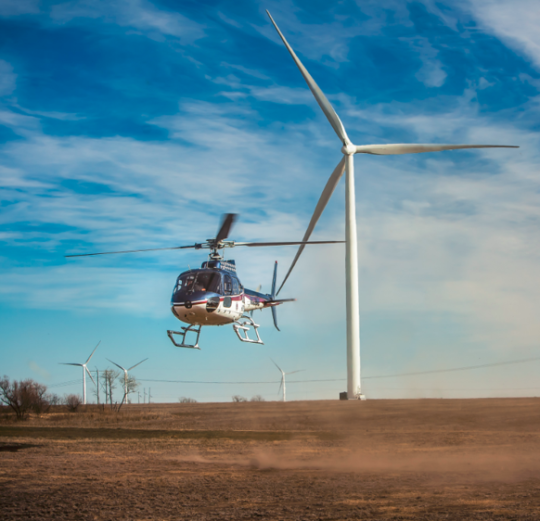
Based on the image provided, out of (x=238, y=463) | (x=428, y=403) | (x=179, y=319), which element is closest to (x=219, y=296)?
(x=179, y=319)

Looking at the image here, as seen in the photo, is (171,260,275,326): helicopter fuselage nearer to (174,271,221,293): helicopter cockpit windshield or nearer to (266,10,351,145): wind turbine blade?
(174,271,221,293): helicopter cockpit windshield

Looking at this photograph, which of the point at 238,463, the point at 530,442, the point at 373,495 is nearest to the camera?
the point at 373,495

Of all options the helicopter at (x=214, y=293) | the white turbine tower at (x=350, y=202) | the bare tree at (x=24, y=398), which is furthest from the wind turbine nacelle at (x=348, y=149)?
the bare tree at (x=24, y=398)

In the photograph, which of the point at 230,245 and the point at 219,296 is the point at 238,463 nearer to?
the point at 219,296

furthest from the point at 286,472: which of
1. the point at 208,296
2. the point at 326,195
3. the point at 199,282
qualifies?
the point at 326,195

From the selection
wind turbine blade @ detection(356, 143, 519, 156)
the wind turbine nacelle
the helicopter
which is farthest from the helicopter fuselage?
wind turbine blade @ detection(356, 143, 519, 156)

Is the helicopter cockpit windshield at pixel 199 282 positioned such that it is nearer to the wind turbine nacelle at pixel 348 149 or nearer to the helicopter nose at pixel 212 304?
the helicopter nose at pixel 212 304
